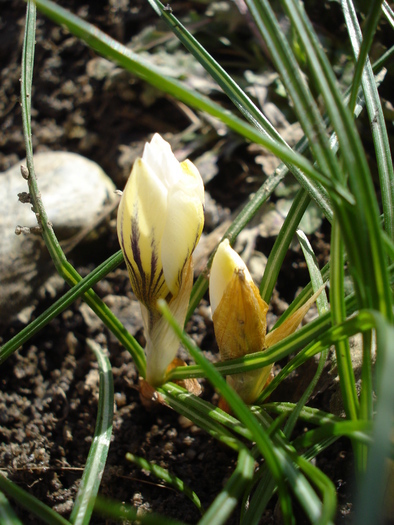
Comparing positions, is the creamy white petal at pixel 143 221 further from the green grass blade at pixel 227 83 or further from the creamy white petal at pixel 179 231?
the green grass blade at pixel 227 83

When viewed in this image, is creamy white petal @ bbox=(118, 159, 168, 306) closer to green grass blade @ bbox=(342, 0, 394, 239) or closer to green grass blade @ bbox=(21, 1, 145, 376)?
green grass blade @ bbox=(21, 1, 145, 376)

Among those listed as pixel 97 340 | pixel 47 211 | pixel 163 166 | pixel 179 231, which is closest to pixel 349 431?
pixel 179 231

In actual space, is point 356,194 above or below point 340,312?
above

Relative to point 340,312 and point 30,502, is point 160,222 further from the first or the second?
point 30,502

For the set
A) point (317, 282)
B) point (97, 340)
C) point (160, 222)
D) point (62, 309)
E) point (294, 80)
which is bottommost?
point (97, 340)

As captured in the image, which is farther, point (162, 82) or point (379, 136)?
point (379, 136)

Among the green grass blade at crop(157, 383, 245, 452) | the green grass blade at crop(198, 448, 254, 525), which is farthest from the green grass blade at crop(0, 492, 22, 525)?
the green grass blade at crop(157, 383, 245, 452)

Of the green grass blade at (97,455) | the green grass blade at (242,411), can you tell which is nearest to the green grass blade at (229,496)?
the green grass blade at (242,411)
